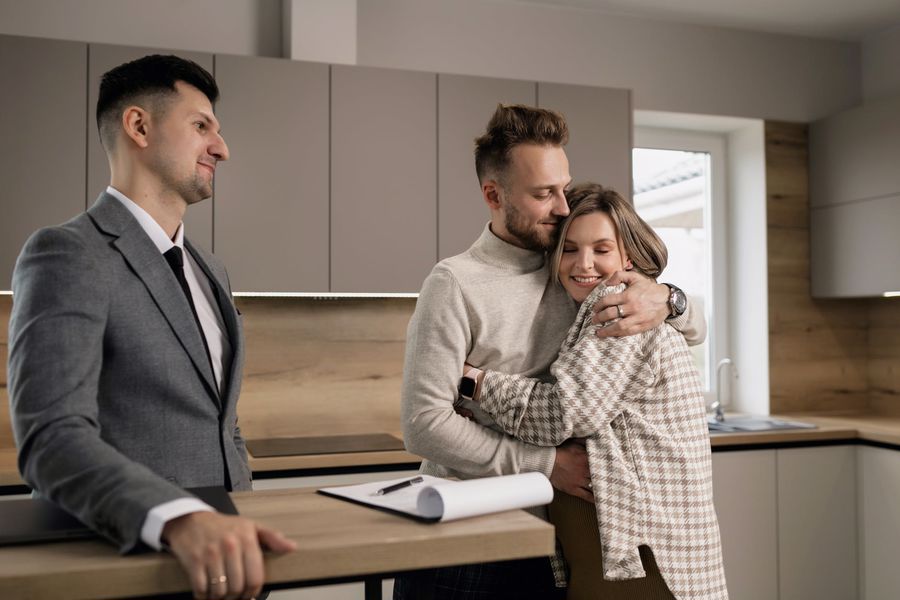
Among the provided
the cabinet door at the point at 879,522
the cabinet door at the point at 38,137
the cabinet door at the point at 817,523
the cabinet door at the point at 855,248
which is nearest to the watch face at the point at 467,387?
the cabinet door at the point at 38,137

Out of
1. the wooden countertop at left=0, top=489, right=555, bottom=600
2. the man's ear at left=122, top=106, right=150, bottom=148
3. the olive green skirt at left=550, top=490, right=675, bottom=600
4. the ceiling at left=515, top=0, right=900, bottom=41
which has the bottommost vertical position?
the olive green skirt at left=550, top=490, right=675, bottom=600

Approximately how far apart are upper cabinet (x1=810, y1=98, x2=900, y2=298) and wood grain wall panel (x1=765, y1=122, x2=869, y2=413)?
63 millimetres

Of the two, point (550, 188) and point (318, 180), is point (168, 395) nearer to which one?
point (550, 188)

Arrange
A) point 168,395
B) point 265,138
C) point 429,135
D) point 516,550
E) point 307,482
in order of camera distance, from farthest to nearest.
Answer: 1. point 429,135
2. point 265,138
3. point 307,482
4. point 168,395
5. point 516,550

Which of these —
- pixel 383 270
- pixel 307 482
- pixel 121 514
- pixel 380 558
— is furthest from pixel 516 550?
pixel 383 270

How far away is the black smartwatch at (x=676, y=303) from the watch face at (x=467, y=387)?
1.47 ft

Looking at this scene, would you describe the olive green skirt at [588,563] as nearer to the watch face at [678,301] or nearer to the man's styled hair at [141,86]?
the watch face at [678,301]

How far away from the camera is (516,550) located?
1.13m

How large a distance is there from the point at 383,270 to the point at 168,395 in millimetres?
1866

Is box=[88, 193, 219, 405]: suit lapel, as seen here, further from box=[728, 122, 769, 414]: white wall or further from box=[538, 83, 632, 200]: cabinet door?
box=[728, 122, 769, 414]: white wall

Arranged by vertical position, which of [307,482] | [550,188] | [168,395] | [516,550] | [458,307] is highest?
[550,188]

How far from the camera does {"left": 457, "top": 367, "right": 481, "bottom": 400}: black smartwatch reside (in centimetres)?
163

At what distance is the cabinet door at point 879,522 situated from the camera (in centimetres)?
334

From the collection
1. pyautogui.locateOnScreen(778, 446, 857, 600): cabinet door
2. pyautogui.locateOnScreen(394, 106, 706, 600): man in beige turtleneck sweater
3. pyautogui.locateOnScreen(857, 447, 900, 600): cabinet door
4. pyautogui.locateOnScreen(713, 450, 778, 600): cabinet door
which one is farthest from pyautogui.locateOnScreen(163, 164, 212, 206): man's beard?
pyautogui.locateOnScreen(857, 447, 900, 600): cabinet door
